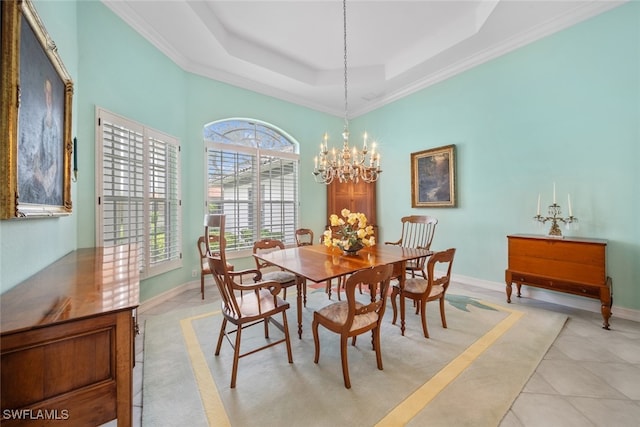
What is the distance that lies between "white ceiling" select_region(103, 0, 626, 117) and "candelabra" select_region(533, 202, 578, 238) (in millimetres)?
2328

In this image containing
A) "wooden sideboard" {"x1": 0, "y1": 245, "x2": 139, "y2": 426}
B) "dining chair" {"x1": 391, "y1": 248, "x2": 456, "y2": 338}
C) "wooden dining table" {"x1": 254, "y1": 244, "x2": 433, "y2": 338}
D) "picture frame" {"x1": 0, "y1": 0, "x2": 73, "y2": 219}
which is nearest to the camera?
"wooden sideboard" {"x1": 0, "y1": 245, "x2": 139, "y2": 426}

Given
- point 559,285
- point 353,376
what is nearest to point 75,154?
point 353,376

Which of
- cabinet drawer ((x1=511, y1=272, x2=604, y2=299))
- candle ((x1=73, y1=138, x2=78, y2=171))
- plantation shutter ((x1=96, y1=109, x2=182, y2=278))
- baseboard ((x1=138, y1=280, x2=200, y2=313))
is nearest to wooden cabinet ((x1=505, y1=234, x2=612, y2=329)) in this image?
cabinet drawer ((x1=511, y1=272, x2=604, y2=299))

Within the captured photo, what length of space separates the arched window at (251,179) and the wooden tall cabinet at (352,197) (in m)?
0.86

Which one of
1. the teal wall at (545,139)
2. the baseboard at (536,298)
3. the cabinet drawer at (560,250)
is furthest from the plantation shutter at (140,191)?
the cabinet drawer at (560,250)

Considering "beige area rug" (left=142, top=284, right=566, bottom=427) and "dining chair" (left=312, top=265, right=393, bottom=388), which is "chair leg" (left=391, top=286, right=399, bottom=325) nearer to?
"beige area rug" (left=142, top=284, right=566, bottom=427)

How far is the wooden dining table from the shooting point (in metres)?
2.09

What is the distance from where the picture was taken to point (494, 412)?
154 cm

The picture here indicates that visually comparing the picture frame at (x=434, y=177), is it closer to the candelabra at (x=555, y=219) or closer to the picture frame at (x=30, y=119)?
the candelabra at (x=555, y=219)

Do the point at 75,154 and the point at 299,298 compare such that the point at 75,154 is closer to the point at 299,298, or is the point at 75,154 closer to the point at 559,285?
the point at 299,298

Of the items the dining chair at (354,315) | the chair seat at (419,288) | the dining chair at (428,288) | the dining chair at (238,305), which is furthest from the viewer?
the chair seat at (419,288)

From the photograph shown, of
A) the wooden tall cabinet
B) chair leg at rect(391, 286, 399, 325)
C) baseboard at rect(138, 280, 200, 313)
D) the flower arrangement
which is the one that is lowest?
baseboard at rect(138, 280, 200, 313)

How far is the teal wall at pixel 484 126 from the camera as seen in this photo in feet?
8.32

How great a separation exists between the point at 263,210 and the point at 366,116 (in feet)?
10.7
